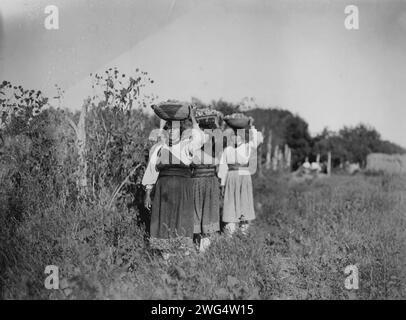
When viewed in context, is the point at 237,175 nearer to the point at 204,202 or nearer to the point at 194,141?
the point at 204,202

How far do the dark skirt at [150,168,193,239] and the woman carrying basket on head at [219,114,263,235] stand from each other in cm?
145

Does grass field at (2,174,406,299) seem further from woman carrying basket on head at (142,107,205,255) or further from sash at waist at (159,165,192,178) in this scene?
sash at waist at (159,165,192,178)

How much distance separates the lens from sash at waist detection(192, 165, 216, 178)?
4.84 metres

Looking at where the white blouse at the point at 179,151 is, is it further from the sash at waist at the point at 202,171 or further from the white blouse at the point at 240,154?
the white blouse at the point at 240,154

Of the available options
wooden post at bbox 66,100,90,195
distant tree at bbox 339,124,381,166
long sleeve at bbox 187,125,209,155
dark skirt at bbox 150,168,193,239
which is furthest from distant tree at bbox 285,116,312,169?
dark skirt at bbox 150,168,193,239

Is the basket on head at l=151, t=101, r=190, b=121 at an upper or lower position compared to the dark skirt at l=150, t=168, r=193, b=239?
upper

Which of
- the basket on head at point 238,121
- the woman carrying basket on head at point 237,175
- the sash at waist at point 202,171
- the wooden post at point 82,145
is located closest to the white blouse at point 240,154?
the woman carrying basket on head at point 237,175

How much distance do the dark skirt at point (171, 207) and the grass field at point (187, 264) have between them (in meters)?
0.30

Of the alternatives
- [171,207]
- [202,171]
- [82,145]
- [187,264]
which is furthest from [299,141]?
[187,264]

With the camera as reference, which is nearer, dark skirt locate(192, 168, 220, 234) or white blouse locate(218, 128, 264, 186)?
dark skirt locate(192, 168, 220, 234)

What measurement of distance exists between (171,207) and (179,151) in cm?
59

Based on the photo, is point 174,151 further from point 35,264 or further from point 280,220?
point 280,220

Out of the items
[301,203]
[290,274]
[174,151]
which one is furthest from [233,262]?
[301,203]

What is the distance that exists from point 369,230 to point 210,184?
2.09 meters
